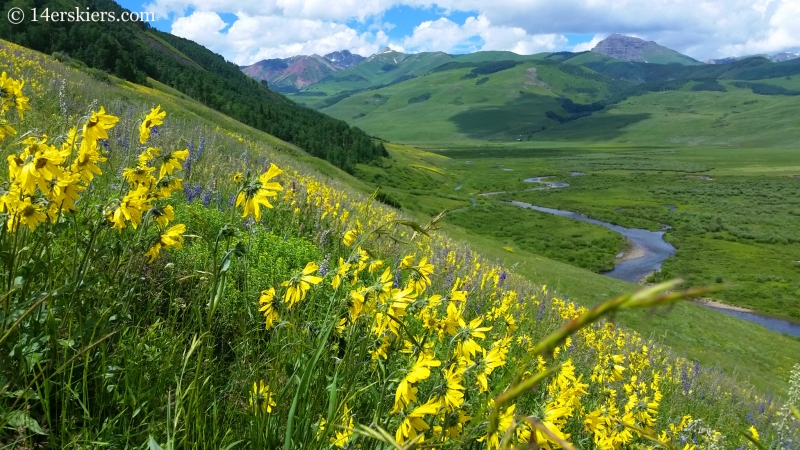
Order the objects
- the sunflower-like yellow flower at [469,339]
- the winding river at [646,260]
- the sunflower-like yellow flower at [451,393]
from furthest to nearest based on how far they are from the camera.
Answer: the winding river at [646,260], the sunflower-like yellow flower at [469,339], the sunflower-like yellow flower at [451,393]

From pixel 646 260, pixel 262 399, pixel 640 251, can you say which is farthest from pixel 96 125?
pixel 640 251

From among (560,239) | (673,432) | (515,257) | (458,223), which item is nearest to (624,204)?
(560,239)

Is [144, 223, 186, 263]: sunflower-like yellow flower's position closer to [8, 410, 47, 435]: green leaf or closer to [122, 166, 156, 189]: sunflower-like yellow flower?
[122, 166, 156, 189]: sunflower-like yellow flower

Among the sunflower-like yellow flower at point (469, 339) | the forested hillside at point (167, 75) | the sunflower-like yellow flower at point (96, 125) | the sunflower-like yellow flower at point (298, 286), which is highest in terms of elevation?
the forested hillside at point (167, 75)

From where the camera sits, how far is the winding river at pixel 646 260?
3203 centimetres

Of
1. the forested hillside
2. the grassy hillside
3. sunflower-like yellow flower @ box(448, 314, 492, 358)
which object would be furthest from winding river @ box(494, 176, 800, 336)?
sunflower-like yellow flower @ box(448, 314, 492, 358)

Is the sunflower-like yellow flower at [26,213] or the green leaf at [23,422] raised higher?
Answer: the sunflower-like yellow flower at [26,213]

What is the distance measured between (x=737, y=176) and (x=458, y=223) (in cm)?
8427

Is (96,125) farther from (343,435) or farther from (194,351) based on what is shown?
(343,435)

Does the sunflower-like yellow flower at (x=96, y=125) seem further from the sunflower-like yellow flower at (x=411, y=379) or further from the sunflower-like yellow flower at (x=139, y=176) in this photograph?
the sunflower-like yellow flower at (x=411, y=379)

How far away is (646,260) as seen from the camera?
42531mm

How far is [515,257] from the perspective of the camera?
1097 inches

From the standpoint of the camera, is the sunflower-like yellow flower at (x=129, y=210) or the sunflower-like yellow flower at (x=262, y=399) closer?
the sunflower-like yellow flower at (x=262, y=399)

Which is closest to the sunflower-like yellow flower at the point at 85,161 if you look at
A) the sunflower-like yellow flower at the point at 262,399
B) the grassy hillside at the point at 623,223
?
the sunflower-like yellow flower at the point at 262,399
